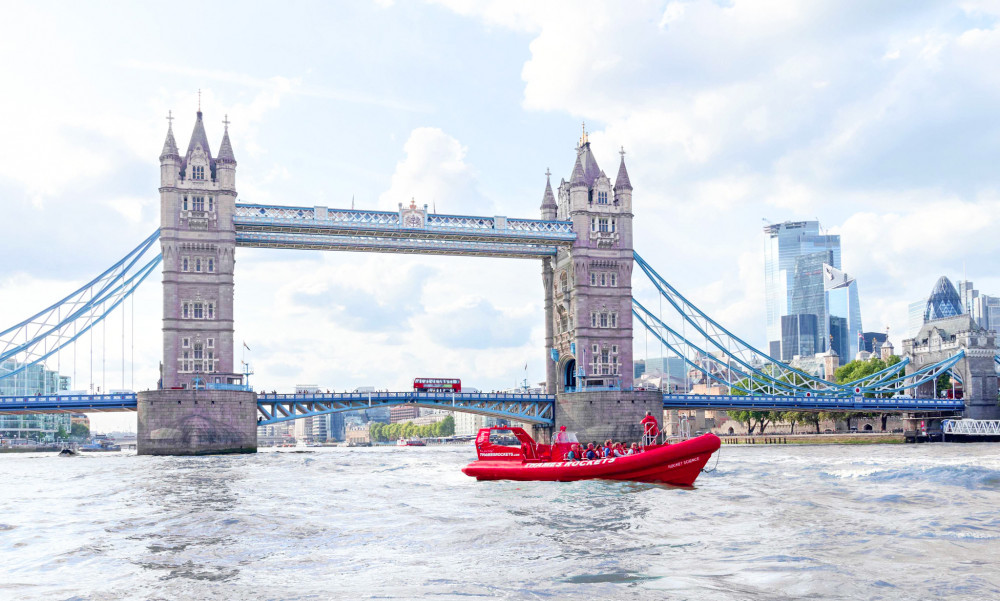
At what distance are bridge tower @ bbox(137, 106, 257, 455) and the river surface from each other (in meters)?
35.2

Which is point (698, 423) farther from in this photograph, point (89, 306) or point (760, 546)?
point (760, 546)

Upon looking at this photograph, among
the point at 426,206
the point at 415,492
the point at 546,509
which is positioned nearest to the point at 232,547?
the point at 546,509

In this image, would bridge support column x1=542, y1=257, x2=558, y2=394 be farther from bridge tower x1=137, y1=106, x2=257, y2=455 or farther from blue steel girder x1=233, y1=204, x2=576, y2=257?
bridge tower x1=137, y1=106, x2=257, y2=455

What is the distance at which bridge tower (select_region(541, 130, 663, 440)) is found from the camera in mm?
88375

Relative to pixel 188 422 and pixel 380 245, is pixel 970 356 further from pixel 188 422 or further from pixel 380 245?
pixel 188 422

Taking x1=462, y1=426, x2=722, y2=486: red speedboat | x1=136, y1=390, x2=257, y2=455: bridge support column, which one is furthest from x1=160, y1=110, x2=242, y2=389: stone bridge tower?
x1=462, y1=426, x2=722, y2=486: red speedboat

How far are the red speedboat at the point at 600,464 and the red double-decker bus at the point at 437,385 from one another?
130 ft

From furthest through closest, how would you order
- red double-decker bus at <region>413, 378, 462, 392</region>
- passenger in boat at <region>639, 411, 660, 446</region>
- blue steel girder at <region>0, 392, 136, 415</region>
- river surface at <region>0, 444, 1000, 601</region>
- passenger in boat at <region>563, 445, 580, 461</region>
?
red double-decker bus at <region>413, 378, 462, 392</region> < blue steel girder at <region>0, 392, 136, 415</region> < passenger in boat at <region>563, 445, 580, 461</region> < passenger in boat at <region>639, 411, 660, 446</region> < river surface at <region>0, 444, 1000, 601</region>

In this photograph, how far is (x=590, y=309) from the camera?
9012 centimetres

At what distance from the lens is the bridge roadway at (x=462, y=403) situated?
250 feet

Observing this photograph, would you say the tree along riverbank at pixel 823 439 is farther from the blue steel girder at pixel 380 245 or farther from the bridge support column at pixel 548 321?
the blue steel girder at pixel 380 245

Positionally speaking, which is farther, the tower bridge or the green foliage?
the green foliage

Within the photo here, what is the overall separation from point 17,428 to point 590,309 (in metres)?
123

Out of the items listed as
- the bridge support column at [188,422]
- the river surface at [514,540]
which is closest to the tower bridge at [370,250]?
the bridge support column at [188,422]
